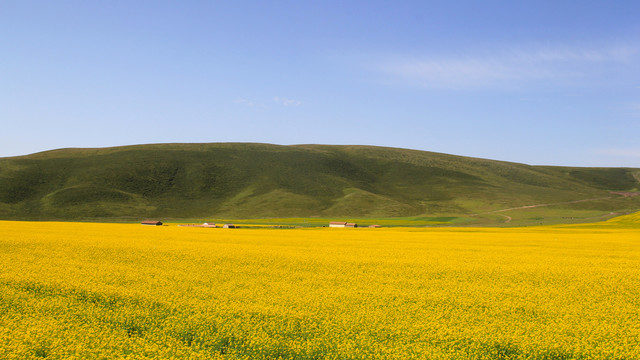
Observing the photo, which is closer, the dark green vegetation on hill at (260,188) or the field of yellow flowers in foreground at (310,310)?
the field of yellow flowers in foreground at (310,310)

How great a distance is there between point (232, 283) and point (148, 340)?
15.3ft

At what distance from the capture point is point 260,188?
152 meters

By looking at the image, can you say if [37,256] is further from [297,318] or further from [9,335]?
[297,318]

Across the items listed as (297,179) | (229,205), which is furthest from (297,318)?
(297,179)

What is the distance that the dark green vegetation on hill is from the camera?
419ft

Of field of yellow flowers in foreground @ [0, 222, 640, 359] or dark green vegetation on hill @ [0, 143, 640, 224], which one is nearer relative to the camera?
field of yellow flowers in foreground @ [0, 222, 640, 359]

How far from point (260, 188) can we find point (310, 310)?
473ft

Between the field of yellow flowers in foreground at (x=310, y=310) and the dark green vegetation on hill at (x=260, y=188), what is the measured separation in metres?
98.5

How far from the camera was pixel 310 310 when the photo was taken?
31.7 feet

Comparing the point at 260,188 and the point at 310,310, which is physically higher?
the point at 260,188

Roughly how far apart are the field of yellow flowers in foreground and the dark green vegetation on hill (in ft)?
323

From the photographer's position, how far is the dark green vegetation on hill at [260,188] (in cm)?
12762

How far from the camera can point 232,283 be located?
1259 cm

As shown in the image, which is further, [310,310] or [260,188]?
[260,188]
